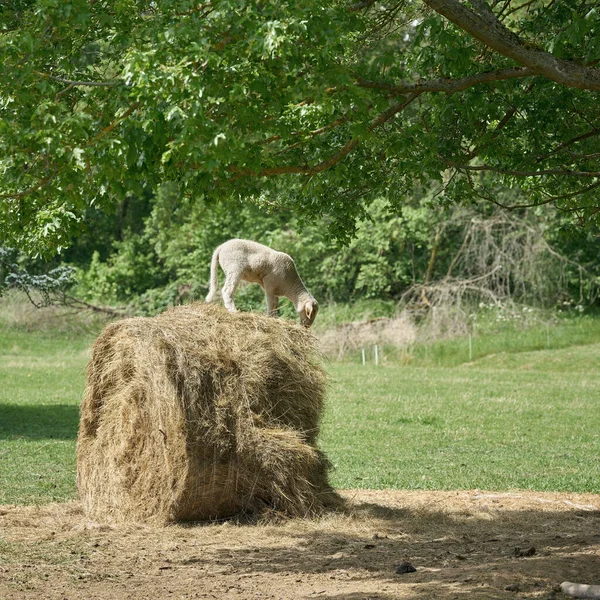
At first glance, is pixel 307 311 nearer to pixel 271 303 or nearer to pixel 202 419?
pixel 271 303

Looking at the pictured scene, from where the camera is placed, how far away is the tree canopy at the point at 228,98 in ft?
19.3

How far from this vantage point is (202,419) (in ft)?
28.3

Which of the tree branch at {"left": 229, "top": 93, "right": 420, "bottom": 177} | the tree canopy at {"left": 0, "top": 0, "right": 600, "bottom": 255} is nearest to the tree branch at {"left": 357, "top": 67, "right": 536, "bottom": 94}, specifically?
the tree canopy at {"left": 0, "top": 0, "right": 600, "bottom": 255}

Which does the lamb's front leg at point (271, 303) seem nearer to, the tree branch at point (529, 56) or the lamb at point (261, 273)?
the lamb at point (261, 273)

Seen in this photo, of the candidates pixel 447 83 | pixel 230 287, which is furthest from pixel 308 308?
pixel 447 83

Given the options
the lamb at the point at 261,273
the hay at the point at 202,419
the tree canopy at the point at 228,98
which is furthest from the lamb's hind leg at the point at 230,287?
the tree canopy at the point at 228,98

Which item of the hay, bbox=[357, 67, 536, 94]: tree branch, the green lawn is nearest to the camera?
bbox=[357, 67, 536, 94]: tree branch

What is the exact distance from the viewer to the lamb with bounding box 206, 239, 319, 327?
9695mm

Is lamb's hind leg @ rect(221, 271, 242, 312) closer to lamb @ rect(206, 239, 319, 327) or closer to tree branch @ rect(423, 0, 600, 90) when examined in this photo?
lamb @ rect(206, 239, 319, 327)

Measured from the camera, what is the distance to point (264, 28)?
Result: 5992 millimetres

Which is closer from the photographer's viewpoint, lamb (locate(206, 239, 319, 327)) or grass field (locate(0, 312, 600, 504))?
lamb (locate(206, 239, 319, 327))

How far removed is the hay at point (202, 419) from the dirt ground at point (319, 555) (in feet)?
0.83

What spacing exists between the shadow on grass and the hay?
648 centimetres

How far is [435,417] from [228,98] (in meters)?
12.4
